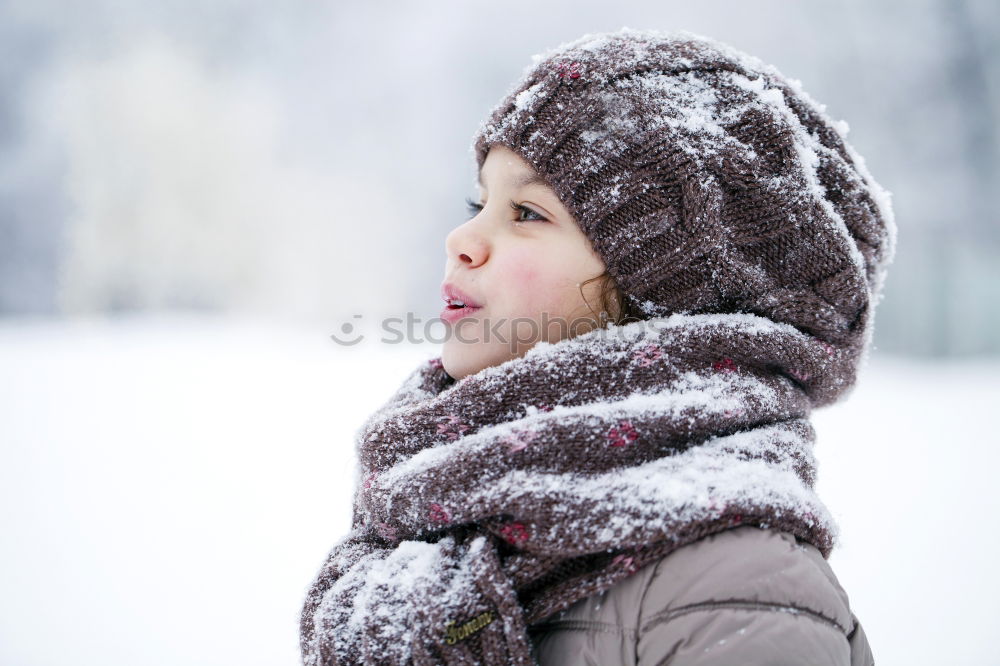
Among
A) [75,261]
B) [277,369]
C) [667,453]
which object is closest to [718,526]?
[667,453]

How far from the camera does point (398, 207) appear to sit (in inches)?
120

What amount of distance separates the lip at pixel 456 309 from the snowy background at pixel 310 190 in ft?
5.60

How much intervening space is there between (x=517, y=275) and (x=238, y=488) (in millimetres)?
1705

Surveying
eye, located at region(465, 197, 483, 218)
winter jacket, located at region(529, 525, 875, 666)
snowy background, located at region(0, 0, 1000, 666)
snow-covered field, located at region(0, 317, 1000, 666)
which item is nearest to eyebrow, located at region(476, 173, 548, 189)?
eye, located at region(465, 197, 483, 218)

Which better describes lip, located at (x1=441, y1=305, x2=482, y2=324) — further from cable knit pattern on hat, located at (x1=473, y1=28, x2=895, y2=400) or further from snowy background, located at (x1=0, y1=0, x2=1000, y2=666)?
snowy background, located at (x1=0, y1=0, x2=1000, y2=666)

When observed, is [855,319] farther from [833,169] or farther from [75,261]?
[75,261]

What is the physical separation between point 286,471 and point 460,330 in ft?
5.32

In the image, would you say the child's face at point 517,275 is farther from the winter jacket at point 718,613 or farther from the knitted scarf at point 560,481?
the winter jacket at point 718,613

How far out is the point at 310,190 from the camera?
10.2ft

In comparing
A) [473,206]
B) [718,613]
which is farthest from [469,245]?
[718,613]

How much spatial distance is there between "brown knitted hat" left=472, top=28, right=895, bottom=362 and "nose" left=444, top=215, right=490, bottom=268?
10 cm

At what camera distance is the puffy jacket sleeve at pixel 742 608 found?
0.43m

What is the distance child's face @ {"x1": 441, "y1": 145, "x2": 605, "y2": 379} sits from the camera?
2.11ft

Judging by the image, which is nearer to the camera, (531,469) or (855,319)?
(531,469)
